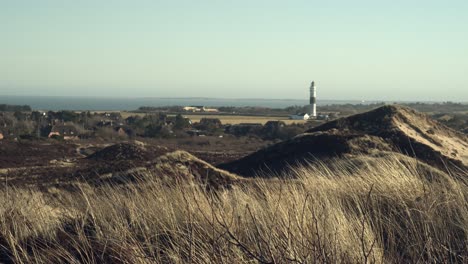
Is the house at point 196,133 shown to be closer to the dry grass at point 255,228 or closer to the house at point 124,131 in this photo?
the house at point 124,131

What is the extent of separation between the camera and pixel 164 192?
667cm

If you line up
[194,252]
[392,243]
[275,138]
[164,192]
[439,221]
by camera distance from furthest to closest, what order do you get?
[275,138] → [164,192] → [439,221] → [392,243] → [194,252]

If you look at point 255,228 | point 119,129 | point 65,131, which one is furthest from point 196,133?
point 255,228

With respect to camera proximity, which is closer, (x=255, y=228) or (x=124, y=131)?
(x=255, y=228)

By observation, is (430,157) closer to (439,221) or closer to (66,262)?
(439,221)

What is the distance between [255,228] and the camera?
4.78 meters

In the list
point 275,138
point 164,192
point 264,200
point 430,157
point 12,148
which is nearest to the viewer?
point 264,200

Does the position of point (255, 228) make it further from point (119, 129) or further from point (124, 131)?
point (119, 129)

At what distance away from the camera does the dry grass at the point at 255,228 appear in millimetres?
4035

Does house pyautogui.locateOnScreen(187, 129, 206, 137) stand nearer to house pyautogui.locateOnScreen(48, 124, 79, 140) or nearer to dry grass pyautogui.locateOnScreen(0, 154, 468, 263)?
house pyautogui.locateOnScreen(48, 124, 79, 140)

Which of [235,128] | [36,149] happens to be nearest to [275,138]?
[235,128]

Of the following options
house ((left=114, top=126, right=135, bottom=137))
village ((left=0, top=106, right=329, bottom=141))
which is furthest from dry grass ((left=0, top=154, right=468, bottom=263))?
house ((left=114, top=126, right=135, bottom=137))

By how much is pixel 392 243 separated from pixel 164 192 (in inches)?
119

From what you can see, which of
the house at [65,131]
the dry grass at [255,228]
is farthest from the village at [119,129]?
the dry grass at [255,228]
